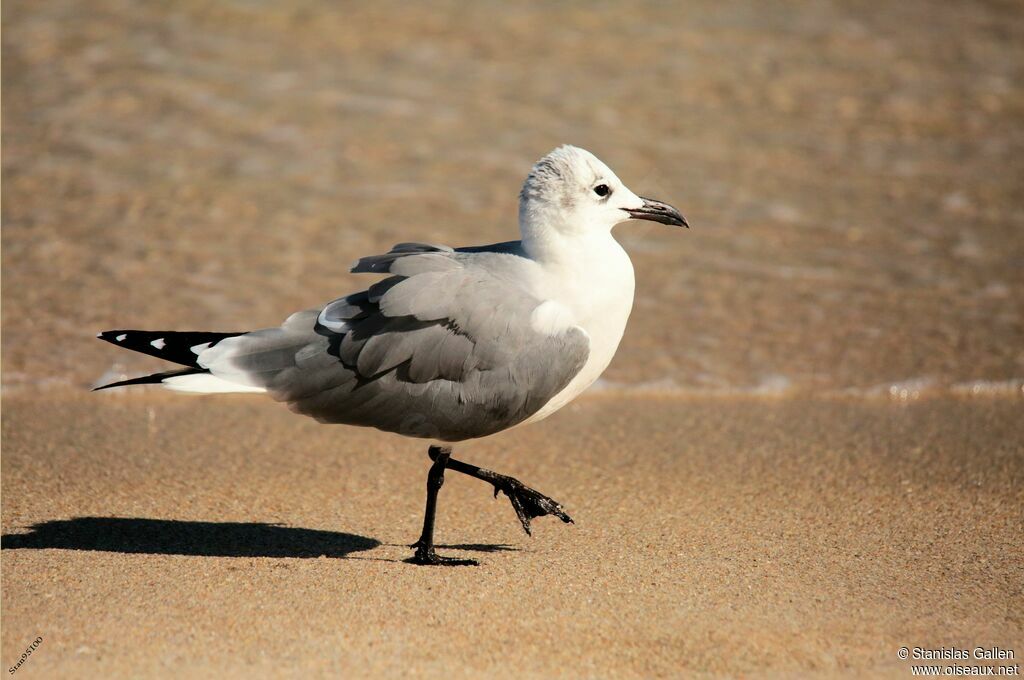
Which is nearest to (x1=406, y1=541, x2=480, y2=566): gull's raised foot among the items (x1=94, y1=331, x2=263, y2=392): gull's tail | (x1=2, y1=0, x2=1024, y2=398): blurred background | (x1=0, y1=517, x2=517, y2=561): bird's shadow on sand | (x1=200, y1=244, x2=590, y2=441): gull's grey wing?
→ (x1=0, y1=517, x2=517, y2=561): bird's shadow on sand

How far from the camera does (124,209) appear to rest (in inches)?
288

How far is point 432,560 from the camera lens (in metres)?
3.76

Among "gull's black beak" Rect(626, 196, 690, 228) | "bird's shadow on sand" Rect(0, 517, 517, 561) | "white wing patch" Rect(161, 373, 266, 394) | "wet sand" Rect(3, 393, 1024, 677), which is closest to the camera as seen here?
"wet sand" Rect(3, 393, 1024, 677)

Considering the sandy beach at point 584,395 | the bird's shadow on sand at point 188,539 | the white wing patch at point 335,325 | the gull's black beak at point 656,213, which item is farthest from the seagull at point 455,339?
the sandy beach at point 584,395

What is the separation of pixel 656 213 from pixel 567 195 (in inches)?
14.0

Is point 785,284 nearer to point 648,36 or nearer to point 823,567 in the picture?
point 823,567

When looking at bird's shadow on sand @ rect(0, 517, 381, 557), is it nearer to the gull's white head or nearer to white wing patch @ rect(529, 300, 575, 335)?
white wing patch @ rect(529, 300, 575, 335)

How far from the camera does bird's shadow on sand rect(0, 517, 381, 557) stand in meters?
3.88

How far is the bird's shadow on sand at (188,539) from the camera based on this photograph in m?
3.88

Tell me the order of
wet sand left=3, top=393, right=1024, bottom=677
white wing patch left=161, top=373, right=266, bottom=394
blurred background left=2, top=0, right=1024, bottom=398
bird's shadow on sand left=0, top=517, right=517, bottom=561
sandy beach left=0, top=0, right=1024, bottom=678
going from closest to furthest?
wet sand left=3, top=393, right=1024, bottom=677, sandy beach left=0, top=0, right=1024, bottom=678, white wing patch left=161, top=373, right=266, bottom=394, bird's shadow on sand left=0, top=517, right=517, bottom=561, blurred background left=2, top=0, right=1024, bottom=398

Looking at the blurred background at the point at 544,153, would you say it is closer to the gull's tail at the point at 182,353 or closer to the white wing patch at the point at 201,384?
the gull's tail at the point at 182,353

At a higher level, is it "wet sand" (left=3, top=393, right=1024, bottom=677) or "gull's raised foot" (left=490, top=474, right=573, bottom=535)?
"gull's raised foot" (left=490, top=474, right=573, bottom=535)

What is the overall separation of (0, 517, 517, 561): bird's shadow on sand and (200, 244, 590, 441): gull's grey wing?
47 cm

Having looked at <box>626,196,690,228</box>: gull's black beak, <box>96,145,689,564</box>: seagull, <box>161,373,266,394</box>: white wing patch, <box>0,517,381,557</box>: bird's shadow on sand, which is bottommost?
<box>0,517,381,557</box>: bird's shadow on sand
